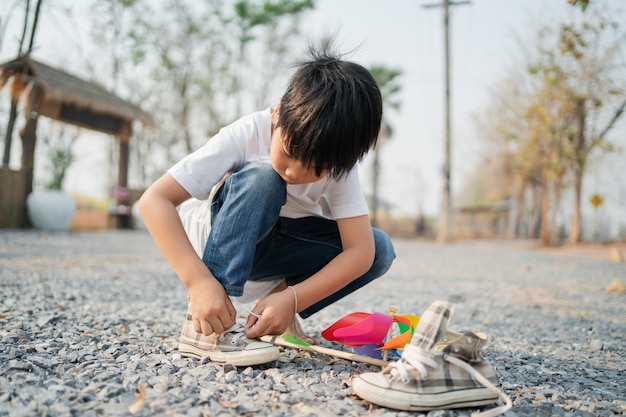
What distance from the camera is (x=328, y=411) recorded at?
1.04 metres

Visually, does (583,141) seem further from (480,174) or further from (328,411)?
(480,174)

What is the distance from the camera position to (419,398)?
104cm

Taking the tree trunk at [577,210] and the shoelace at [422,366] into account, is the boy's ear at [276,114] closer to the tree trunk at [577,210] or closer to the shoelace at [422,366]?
the shoelace at [422,366]

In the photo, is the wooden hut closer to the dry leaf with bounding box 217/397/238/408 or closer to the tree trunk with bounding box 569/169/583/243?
the dry leaf with bounding box 217/397/238/408

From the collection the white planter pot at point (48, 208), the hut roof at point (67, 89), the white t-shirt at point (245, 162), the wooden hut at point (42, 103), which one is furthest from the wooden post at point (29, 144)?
the white t-shirt at point (245, 162)

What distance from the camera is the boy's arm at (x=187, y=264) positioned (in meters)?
1.24

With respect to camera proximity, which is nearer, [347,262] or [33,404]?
[33,404]

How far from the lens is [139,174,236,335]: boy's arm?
124cm

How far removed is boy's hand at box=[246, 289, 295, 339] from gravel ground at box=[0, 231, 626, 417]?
0.33 feet

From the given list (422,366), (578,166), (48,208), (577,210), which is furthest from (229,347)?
(578,166)

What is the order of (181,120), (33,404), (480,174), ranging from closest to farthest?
(33,404) → (181,120) → (480,174)

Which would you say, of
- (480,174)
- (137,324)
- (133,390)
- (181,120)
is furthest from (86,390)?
(480,174)

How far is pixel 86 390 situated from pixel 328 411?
525 mm

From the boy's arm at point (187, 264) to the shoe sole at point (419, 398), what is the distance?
40 cm
